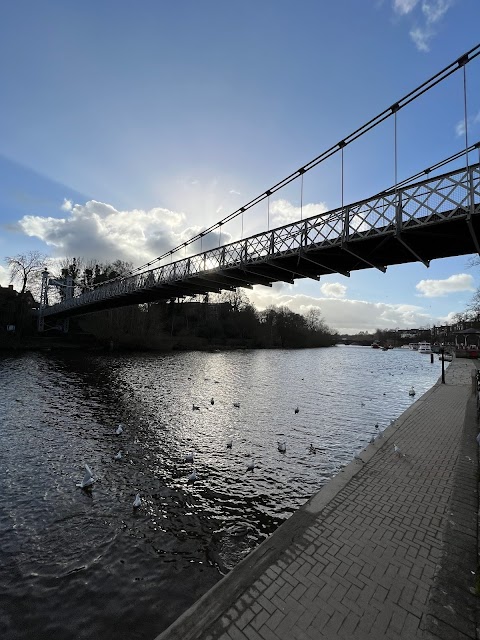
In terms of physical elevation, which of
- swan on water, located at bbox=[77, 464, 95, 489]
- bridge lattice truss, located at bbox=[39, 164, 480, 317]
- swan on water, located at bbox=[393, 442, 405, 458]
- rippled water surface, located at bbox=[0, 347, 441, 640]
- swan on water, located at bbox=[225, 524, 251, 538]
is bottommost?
swan on water, located at bbox=[225, 524, 251, 538]

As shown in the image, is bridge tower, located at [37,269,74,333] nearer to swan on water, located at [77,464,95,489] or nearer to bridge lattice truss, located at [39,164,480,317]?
bridge lattice truss, located at [39,164,480,317]

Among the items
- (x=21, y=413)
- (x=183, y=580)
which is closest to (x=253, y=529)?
(x=183, y=580)

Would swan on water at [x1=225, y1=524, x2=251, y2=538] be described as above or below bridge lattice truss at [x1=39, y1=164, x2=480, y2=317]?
below

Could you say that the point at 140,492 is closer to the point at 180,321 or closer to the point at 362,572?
the point at 362,572

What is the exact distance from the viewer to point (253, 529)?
616 centimetres

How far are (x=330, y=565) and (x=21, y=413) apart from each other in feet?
44.5

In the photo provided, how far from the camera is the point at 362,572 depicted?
4215mm

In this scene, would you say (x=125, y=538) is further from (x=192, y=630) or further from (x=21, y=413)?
(x=21, y=413)

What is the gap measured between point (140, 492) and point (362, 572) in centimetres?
494

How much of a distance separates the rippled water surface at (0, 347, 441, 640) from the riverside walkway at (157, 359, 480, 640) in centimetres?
98

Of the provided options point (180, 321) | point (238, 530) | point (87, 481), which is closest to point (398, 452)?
point (238, 530)

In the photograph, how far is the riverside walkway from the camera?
337 cm

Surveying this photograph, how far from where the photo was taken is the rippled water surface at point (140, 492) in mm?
4367

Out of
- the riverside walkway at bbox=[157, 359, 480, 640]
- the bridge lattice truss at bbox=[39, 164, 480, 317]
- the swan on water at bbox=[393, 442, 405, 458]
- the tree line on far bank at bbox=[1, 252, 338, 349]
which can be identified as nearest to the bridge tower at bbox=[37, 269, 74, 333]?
the tree line on far bank at bbox=[1, 252, 338, 349]
